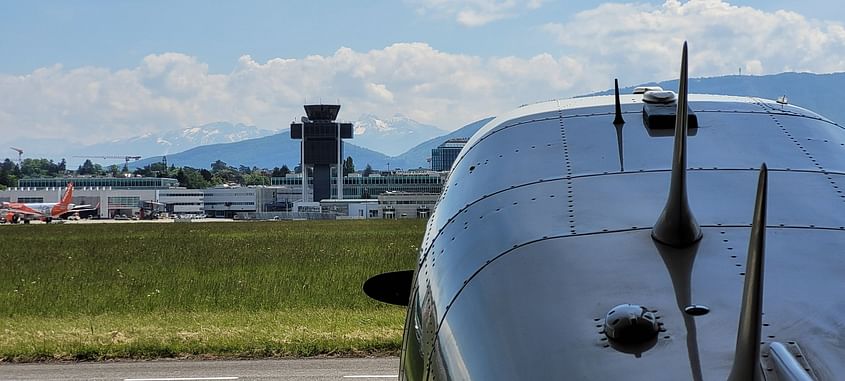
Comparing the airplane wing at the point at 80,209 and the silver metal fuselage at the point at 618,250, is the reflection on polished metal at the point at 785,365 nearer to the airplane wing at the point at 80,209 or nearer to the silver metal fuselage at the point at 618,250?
the silver metal fuselage at the point at 618,250

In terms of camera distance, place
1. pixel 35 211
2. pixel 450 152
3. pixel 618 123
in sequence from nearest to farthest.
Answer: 1. pixel 618 123
2. pixel 450 152
3. pixel 35 211

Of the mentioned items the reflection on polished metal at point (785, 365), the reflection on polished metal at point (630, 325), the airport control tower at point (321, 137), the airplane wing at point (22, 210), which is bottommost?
the airplane wing at point (22, 210)

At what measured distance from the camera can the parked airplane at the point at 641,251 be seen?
2.08 m

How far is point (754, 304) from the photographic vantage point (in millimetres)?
1741

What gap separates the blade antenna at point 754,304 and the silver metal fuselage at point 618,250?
0.14 meters

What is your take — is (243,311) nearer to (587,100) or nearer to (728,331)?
(587,100)

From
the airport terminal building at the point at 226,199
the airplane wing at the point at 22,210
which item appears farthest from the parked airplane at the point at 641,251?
the airport terminal building at the point at 226,199

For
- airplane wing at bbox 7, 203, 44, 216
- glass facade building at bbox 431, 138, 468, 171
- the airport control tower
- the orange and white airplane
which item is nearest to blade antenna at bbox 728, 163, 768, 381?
glass facade building at bbox 431, 138, 468, 171

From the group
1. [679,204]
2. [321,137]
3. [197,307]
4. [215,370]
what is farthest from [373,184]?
[679,204]

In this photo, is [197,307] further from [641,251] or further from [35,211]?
[35,211]

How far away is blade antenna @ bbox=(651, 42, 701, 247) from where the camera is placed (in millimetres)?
2361

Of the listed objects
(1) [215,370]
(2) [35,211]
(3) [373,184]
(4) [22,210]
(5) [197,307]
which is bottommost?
(2) [35,211]

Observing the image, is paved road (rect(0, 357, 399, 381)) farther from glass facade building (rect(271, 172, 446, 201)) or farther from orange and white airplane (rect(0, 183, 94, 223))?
glass facade building (rect(271, 172, 446, 201))

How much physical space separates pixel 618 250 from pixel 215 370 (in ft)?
27.6
